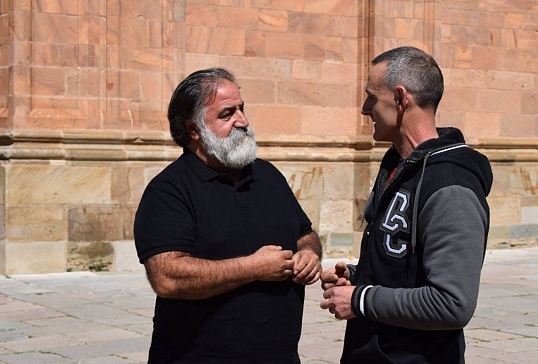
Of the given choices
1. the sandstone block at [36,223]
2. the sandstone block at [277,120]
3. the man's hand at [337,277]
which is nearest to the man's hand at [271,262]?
the man's hand at [337,277]

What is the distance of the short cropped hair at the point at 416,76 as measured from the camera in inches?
132

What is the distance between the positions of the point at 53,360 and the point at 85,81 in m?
5.03

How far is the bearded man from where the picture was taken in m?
3.69

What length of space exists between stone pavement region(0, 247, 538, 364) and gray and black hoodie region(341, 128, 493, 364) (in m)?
3.70

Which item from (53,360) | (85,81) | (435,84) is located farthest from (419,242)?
(85,81)

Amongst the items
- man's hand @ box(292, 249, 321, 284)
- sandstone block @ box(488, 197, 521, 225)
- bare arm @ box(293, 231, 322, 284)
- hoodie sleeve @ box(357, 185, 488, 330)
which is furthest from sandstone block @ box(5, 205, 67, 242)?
hoodie sleeve @ box(357, 185, 488, 330)

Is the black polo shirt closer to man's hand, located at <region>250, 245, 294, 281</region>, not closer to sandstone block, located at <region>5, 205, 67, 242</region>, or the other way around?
man's hand, located at <region>250, 245, 294, 281</region>

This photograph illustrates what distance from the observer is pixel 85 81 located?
37.9 ft

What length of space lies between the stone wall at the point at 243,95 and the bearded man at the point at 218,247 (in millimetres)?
7363

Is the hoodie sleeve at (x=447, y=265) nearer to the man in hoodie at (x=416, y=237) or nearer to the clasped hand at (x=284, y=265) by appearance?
the man in hoodie at (x=416, y=237)

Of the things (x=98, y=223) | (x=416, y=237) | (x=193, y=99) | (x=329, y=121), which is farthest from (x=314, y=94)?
Answer: (x=416, y=237)

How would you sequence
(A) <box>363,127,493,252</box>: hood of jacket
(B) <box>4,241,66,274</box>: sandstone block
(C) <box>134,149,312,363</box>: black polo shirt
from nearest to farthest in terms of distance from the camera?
(A) <box>363,127,493,252</box>: hood of jacket, (C) <box>134,149,312,363</box>: black polo shirt, (B) <box>4,241,66,274</box>: sandstone block

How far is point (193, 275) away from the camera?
364cm

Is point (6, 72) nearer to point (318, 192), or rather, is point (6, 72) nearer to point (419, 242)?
point (318, 192)
